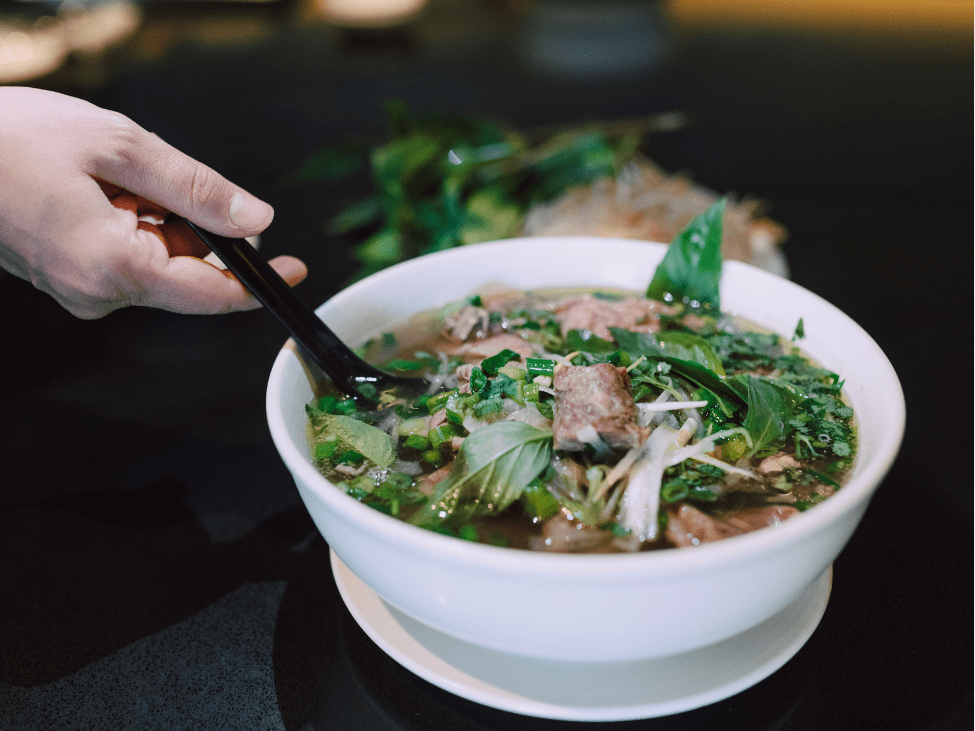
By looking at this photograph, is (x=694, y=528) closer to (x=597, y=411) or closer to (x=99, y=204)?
(x=597, y=411)

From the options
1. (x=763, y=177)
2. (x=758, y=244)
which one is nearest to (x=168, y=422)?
(x=758, y=244)

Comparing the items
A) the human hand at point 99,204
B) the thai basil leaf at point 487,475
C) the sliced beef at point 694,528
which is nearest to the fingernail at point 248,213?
the human hand at point 99,204

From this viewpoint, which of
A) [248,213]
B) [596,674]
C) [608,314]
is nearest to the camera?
[596,674]

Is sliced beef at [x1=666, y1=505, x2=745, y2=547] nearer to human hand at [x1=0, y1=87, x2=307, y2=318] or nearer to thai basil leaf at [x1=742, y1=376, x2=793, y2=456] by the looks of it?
thai basil leaf at [x1=742, y1=376, x2=793, y2=456]

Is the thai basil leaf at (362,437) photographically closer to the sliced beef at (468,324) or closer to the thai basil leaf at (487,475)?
the thai basil leaf at (487,475)

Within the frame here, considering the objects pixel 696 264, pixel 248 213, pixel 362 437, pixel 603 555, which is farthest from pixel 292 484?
pixel 696 264

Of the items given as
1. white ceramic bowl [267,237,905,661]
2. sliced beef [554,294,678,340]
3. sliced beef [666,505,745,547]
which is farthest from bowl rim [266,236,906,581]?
sliced beef [554,294,678,340]
